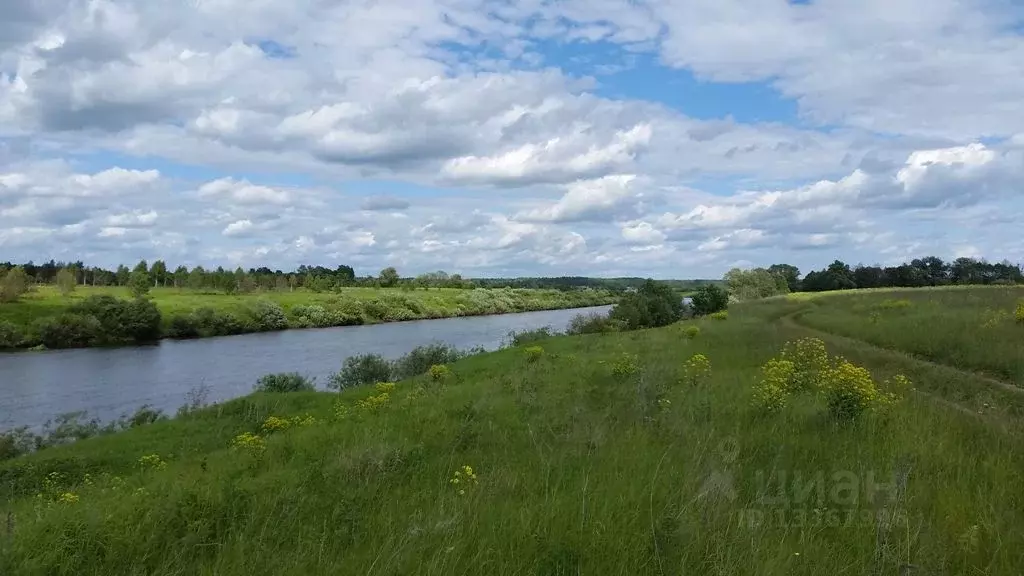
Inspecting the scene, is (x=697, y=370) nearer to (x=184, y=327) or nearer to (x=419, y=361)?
(x=419, y=361)

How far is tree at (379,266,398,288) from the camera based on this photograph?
15738 cm

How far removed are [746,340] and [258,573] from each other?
22.5 metres

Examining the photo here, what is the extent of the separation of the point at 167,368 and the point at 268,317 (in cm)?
2976

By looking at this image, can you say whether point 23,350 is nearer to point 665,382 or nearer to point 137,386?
point 137,386

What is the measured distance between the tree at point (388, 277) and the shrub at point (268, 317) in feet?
265

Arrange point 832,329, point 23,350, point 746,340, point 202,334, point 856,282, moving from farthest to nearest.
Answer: point 856,282 < point 202,334 < point 23,350 < point 832,329 < point 746,340

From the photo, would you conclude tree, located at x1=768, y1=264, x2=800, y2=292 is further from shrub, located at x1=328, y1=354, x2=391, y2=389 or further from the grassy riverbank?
shrub, located at x1=328, y1=354, x2=391, y2=389

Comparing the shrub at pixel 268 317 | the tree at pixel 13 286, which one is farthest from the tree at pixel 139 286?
the shrub at pixel 268 317

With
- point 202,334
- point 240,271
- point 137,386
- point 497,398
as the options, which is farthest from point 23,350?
point 240,271

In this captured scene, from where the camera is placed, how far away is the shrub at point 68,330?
51906mm

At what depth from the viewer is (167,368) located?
1678 inches

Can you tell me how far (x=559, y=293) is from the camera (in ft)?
472

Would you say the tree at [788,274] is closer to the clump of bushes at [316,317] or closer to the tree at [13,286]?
the clump of bushes at [316,317]

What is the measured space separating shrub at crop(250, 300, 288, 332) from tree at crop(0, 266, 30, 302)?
21683 millimetres
